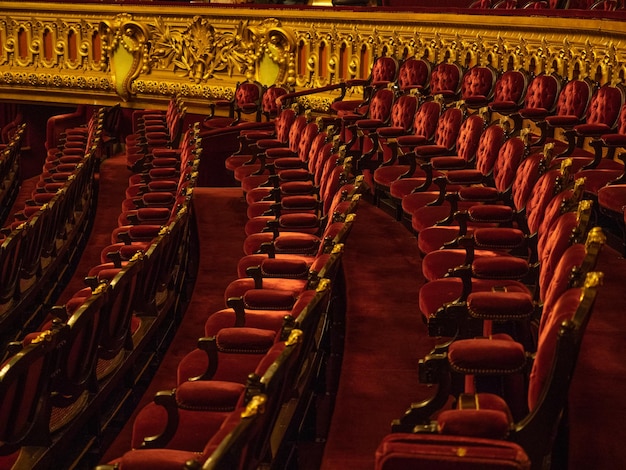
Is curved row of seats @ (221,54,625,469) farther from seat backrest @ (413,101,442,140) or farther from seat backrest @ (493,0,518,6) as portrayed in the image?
seat backrest @ (493,0,518,6)

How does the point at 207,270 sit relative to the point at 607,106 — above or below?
below

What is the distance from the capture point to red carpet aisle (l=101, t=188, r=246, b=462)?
2.70 ft

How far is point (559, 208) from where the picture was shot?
73 centimetres

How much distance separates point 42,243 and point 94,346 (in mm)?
418

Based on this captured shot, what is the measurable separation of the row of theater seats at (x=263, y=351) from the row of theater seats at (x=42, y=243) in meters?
0.23

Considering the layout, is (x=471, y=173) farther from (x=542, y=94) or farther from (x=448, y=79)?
(x=448, y=79)

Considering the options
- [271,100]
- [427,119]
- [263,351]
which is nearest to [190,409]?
[263,351]

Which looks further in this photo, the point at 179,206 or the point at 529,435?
the point at 179,206

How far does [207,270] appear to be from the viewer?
114 centimetres

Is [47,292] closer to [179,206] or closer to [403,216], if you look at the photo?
[179,206]

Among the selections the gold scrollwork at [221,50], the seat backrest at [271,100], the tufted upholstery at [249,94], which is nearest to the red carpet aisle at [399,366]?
the seat backrest at [271,100]

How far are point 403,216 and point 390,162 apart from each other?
0.36ft

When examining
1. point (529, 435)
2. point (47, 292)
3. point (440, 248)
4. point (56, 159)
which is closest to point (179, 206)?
point (47, 292)

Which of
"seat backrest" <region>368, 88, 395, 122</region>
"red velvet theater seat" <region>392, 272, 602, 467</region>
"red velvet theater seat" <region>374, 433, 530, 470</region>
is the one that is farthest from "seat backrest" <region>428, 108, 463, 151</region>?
"red velvet theater seat" <region>374, 433, 530, 470</region>
